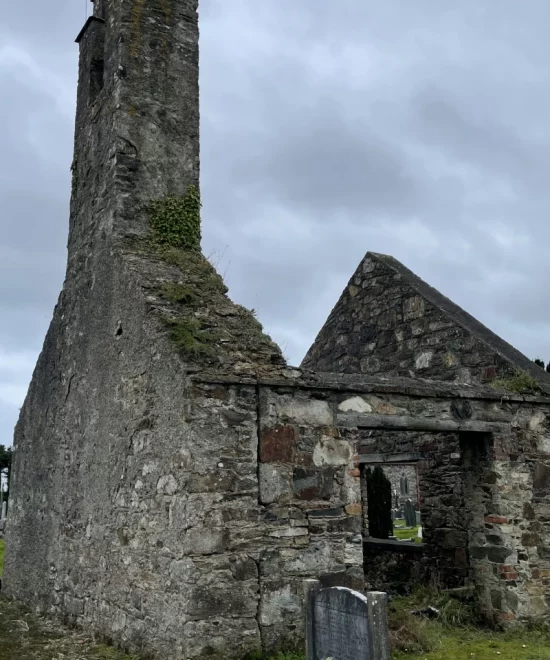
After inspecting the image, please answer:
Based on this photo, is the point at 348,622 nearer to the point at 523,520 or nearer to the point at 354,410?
the point at 354,410

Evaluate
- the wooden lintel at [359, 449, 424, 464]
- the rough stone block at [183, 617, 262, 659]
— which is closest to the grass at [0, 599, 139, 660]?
the rough stone block at [183, 617, 262, 659]

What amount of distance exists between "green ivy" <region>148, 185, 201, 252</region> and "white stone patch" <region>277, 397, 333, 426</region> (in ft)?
9.36

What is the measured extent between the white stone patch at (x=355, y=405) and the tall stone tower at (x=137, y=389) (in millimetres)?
920

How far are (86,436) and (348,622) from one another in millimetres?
4625

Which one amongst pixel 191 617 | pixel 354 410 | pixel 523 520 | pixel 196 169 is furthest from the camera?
pixel 196 169

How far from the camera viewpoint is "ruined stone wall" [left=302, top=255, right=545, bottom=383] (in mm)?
10281

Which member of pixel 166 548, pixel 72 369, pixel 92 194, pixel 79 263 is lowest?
pixel 166 548

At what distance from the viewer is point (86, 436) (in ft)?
28.9

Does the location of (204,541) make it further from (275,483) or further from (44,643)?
(44,643)

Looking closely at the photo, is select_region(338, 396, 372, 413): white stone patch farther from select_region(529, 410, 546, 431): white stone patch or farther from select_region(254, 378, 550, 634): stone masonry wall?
select_region(529, 410, 546, 431): white stone patch

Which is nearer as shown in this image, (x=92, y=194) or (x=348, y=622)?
(x=348, y=622)

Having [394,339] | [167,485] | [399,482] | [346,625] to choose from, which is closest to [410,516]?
[399,482]

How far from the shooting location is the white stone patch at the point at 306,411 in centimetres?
704

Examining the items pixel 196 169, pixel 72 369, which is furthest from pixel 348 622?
pixel 196 169
